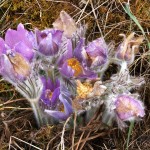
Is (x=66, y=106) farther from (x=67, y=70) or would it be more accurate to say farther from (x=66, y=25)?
(x=66, y=25)

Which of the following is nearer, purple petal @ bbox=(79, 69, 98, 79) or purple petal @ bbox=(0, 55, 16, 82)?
purple petal @ bbox=(0, 55, 16, 82)

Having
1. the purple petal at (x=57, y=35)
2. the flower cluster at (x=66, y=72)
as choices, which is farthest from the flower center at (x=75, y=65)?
the purple petal at (x=57, y=35)

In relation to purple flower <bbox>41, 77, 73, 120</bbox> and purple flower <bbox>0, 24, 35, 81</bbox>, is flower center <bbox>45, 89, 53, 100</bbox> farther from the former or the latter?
purple flower <bbox>0, 24, 35, 81</bbox>

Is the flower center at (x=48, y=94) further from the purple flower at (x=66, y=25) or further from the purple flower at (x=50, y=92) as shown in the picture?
the purple flower at (x=66, y=25)

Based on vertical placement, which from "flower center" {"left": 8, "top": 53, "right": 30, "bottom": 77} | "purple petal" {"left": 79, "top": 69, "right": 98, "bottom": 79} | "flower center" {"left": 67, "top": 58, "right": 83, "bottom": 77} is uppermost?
"flower center" {"left": 8, "top": 53, "right": 30, "bottom": 77}

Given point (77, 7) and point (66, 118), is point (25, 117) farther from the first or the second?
point (77, 7)

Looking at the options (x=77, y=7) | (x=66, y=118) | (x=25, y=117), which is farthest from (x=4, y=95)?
(x=77, y=7)

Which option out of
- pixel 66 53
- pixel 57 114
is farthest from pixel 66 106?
pixel 66 53

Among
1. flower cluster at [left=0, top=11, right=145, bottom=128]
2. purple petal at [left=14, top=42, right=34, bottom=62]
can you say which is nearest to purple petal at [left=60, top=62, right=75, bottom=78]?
flower cluster at [left=0, top=11, right=145, bottom=128]
